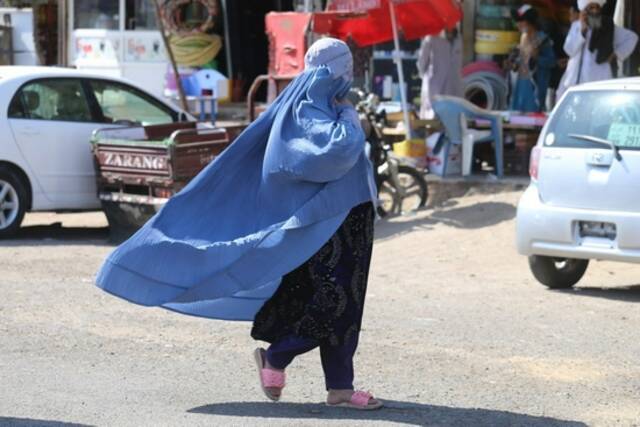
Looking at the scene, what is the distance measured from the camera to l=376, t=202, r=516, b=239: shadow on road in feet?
47.2

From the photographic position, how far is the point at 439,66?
683 inches

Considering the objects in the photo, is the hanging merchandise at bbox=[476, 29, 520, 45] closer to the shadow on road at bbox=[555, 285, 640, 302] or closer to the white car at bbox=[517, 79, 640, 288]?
the shadow on road at bbox=[555, 285, 640, 302]

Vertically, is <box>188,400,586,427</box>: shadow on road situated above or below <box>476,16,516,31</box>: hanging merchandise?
below

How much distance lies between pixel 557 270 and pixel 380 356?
135 inches

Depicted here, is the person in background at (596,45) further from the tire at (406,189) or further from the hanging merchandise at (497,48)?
the hanging merchandise at (497,48)

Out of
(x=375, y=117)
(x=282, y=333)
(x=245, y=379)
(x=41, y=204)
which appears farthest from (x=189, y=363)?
(x=375, y=117)

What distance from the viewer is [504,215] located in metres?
14.5

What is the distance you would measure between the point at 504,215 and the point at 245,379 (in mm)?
7619

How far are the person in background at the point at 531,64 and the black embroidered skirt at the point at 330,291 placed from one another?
11.7 metres

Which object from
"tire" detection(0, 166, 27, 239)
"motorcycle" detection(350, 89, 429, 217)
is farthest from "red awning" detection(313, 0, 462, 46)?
"tire" detection(0, 166, 27, 239)

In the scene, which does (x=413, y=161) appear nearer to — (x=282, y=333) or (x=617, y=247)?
(x=617, y=247)

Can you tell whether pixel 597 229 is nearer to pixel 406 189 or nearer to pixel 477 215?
pixel 477 215

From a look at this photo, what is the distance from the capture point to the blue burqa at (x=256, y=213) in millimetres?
6246

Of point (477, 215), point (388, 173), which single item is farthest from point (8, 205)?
point (477, 215)
